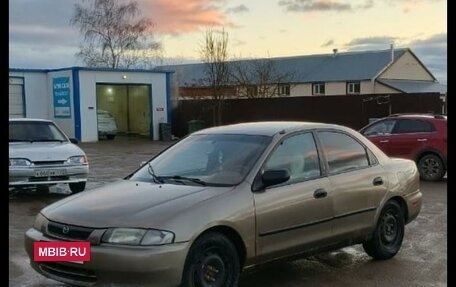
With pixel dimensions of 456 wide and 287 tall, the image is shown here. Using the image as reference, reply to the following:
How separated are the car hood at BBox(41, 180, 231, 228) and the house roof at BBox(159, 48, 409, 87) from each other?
4405 cm

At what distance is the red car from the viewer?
13414 millimetres

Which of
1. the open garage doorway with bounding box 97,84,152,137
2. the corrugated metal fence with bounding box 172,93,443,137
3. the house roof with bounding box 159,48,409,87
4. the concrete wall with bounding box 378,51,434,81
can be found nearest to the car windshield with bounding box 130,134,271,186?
the corrugated metal fence with bounding box 172,93,443,137

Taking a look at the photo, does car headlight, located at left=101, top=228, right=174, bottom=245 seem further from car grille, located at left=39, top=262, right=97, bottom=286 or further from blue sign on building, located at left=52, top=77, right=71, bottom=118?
blue sign on building, located at left=52, top=77, right=71, bottom=118

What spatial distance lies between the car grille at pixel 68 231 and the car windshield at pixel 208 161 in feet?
3.55

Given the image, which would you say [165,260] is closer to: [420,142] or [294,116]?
[420,142]

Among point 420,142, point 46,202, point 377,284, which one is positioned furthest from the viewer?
point 420,142

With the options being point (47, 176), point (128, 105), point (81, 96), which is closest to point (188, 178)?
point (47, 176)

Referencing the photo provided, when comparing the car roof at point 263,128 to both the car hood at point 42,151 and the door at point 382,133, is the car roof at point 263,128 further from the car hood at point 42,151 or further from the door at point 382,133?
the door at point 382,133

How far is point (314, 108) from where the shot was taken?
92.7 ft

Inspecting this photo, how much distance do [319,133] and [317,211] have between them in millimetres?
930

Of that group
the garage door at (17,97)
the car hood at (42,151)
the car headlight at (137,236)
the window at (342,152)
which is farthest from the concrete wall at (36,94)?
the car headlight at (137,236)

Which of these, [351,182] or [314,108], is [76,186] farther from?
[314,108]
